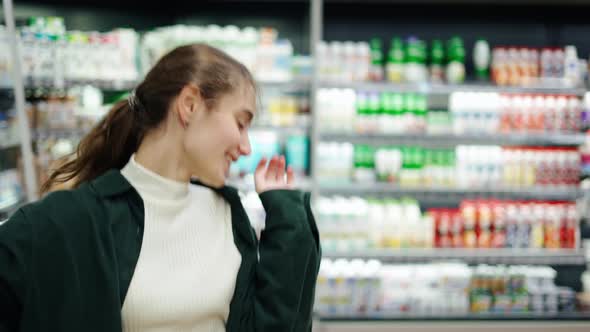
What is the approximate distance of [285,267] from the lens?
1.23 meters

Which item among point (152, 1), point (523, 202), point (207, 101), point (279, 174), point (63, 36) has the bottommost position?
point (523, 202)

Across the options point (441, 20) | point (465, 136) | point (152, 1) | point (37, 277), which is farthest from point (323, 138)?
point (37, 277)

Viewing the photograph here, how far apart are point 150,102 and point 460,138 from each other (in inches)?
113

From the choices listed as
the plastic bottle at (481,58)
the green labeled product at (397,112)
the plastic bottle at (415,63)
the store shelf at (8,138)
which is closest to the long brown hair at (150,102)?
the store shelf at (8,138)

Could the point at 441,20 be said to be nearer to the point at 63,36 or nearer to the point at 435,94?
the point at 435,94

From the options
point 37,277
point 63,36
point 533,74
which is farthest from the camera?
point 533,74

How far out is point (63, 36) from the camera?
11.8 feet

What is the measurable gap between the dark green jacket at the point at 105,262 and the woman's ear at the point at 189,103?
7.7 inches

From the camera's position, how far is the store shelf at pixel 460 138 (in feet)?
12.3

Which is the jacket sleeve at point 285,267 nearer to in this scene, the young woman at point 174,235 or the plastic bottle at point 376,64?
the young woman at point 174,235

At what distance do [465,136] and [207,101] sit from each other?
2837mm

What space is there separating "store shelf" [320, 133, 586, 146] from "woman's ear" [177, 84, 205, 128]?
2516 millimetres

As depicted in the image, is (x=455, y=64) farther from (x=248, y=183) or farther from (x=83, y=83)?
(x=83, y=83)

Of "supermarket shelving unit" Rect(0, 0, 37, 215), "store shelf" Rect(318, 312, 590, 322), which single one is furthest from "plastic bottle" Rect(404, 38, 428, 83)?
"supermarket shelving unit" Rect(0, 0, 37, 215)
